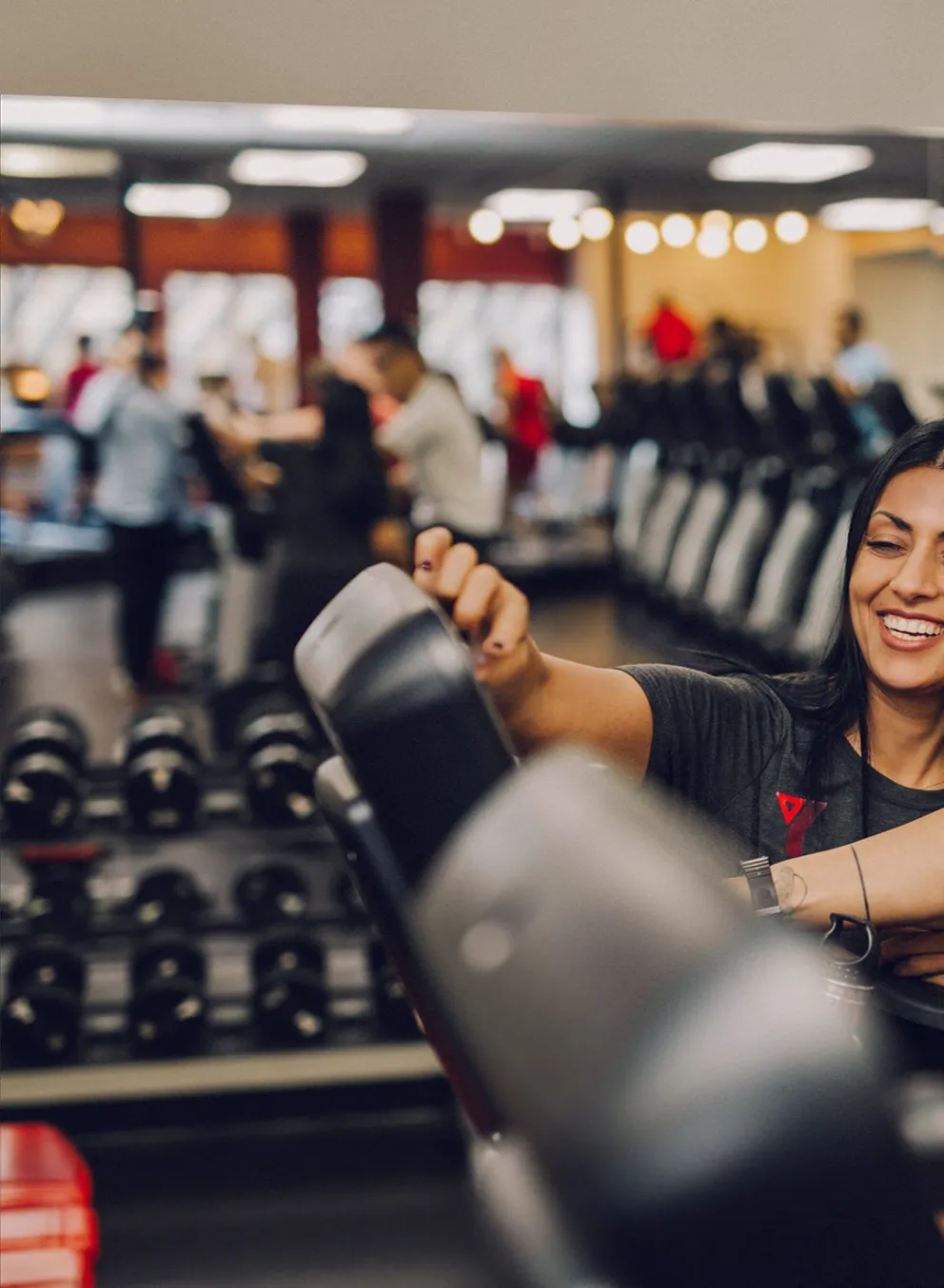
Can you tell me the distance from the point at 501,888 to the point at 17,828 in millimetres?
3192

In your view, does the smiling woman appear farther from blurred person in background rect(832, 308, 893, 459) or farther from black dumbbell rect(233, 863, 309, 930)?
blurred person in background rect(832, 308, 893, 459)

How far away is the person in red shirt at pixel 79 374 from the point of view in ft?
29.8

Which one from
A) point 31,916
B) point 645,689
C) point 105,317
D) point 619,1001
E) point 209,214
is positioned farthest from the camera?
point 105,317

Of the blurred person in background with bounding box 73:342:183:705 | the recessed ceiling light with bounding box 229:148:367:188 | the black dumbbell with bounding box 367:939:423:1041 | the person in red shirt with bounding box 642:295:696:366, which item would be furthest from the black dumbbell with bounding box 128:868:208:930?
the person in red shirt with bounding box 642:295:696:366

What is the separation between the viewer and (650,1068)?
436 mm

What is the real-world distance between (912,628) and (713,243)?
9402 millimetres

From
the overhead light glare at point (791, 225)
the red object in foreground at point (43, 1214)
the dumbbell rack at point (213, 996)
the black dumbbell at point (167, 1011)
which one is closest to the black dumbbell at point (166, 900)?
the dumbbell rack at point (213, 996)

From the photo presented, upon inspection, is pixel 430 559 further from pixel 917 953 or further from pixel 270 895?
pixel 270 895

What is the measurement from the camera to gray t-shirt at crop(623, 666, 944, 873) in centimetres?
152

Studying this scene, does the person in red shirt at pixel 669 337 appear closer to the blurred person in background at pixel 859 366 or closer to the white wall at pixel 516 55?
the blurred person in background at pixel 859 366

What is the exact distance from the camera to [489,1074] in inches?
19.2

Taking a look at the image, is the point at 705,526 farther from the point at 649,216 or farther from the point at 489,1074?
the point at 489,1074

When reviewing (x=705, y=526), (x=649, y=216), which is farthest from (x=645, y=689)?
(x=649, y=216)

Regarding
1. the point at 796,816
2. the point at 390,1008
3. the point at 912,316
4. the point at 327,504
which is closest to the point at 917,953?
the point at 796,816
